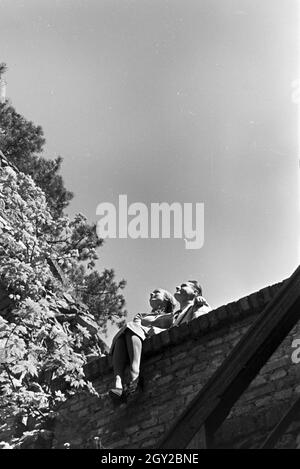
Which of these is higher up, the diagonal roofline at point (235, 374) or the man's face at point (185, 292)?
the man's face at point (185, 292)

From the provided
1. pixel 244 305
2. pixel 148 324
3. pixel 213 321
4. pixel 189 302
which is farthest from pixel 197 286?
pixel 244 305

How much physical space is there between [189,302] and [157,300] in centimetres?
54

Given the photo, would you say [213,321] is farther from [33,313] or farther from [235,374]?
[235,374]

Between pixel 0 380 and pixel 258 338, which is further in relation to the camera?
pixel 0 380

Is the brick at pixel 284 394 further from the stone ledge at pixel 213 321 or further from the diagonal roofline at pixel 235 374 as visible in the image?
the diagonal roofline at pixel 235 374

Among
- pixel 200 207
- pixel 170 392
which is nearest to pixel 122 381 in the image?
pixel 170 392

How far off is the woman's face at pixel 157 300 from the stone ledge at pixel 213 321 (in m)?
1.14

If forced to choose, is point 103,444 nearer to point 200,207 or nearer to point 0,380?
point 0,380

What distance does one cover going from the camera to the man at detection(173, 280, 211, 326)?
10039mm

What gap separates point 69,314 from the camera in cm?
967

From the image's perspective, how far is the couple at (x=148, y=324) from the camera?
9422 mm

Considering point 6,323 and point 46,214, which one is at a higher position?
point 46,214

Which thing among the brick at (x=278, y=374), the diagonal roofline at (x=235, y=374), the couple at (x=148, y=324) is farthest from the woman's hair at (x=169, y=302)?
the diagonal roofline at (x=235, y=374)
